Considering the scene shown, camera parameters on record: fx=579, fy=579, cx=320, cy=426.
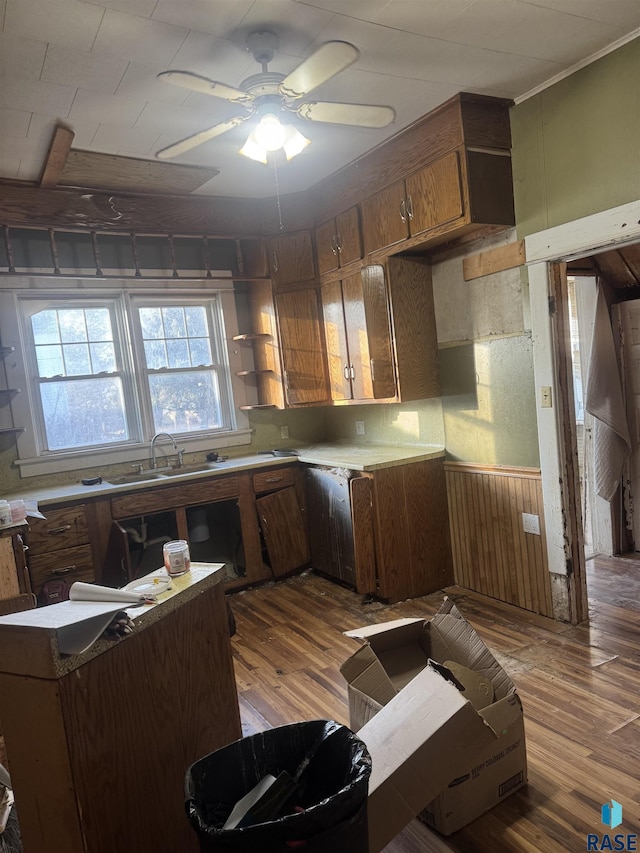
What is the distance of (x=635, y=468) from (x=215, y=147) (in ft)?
11.1

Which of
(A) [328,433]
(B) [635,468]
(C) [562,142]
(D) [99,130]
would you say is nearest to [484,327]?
(C) [562,142]

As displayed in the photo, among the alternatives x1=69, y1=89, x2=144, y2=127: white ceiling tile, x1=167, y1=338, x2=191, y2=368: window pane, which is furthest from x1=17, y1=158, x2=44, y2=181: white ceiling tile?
x1=167, y1=338, x2=191, y2=368: window pane

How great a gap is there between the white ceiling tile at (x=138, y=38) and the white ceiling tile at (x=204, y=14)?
5 cm

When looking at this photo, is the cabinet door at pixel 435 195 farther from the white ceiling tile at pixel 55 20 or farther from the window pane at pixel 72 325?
the window pane at pixel 72 325

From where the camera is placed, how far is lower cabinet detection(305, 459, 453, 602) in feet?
11.6

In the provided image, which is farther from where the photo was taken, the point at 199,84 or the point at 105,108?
the point at 105,108

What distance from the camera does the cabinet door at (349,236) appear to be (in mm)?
3756

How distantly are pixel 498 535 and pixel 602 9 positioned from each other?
8.21ft

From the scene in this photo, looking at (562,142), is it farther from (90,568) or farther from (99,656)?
(90,568)

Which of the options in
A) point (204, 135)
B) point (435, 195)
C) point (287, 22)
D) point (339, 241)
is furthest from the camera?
point (339, 241)

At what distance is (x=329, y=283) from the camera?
4.11m

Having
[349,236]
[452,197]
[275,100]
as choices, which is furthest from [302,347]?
[275,100]

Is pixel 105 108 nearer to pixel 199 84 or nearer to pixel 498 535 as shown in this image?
pixel 199 84

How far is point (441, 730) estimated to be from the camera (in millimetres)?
1642
